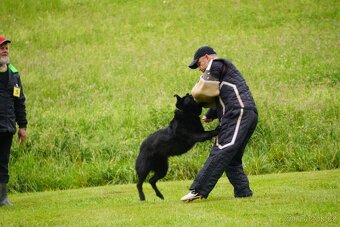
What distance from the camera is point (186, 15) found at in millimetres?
31359

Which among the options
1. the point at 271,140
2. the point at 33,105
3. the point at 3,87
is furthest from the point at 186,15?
the point at 3,87

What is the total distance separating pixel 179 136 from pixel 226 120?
846 mm

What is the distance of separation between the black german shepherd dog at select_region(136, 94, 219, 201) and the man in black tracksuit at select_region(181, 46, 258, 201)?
34 centimetres

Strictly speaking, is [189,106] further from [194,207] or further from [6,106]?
[6,106]

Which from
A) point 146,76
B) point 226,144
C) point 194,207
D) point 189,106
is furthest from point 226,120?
point 146,76

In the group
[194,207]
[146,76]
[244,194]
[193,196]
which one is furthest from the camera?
[146,76]

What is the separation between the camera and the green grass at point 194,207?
7250 mm

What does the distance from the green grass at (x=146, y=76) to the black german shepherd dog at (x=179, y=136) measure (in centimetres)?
389

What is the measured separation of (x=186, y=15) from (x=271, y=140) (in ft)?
58.3

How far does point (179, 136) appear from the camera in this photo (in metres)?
9.10

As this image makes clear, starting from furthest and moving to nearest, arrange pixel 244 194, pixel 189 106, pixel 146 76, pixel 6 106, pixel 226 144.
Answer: pixel 146 76 → pixel 6 106 → pixel 189 106 → pixel 244 194 → pixel 226 144

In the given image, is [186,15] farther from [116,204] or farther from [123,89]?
[116,204]

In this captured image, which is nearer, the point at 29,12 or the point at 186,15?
the point at 186,15

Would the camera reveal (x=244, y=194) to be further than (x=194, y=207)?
A: Yes
